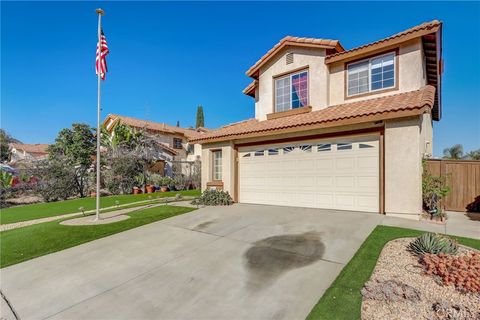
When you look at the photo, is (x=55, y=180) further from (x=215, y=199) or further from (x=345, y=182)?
(x=345, y=182)

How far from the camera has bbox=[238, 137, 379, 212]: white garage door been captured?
8203 millimetres

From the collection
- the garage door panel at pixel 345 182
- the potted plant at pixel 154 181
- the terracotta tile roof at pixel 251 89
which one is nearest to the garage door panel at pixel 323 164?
the garage door panel at pixel 345 182

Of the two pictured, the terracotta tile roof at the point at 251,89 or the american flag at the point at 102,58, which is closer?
the american flag at the point at 102,58

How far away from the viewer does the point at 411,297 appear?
3461 millimetres

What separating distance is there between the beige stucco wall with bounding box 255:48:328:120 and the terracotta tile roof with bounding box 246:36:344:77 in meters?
0.23

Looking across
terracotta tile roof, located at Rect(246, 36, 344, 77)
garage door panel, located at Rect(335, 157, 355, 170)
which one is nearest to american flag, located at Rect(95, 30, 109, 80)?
terracotta tile roof, located at Rect(246, 36, 344, 77)

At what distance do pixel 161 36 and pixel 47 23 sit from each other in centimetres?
569

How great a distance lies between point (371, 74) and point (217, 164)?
8266 mm

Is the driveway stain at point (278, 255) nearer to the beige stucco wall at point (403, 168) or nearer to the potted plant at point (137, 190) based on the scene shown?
the beige stucco wall at point (403, 168)

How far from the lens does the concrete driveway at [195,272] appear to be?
Result: 148 inches

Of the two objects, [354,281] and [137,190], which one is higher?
[354,281]

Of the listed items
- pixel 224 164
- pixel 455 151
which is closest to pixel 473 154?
pixel 455 151

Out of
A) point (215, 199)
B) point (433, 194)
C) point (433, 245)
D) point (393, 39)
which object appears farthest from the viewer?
point (215, 199)

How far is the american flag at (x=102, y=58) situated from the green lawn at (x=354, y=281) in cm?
1009
